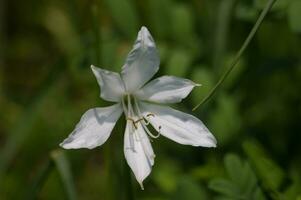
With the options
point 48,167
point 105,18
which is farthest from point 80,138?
point 105,18

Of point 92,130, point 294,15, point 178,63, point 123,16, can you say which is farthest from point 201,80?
point 92,130

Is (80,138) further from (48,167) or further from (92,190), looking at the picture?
(92,190)

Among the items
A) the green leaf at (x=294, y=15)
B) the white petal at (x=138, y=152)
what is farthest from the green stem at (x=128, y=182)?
the green leaf at (x=294, y=15)

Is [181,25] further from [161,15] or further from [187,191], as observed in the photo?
[187,191]

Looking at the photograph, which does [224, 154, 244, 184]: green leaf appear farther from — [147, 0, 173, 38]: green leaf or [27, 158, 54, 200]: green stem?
[147, 0, 173, 38]: green leaf

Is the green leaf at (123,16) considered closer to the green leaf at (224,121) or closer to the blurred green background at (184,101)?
the blurred green background at (184,101)

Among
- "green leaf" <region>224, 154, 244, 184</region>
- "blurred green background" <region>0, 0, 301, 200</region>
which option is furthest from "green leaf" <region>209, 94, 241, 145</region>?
"green leaf" <region>224, 154, 244, 184</region>
